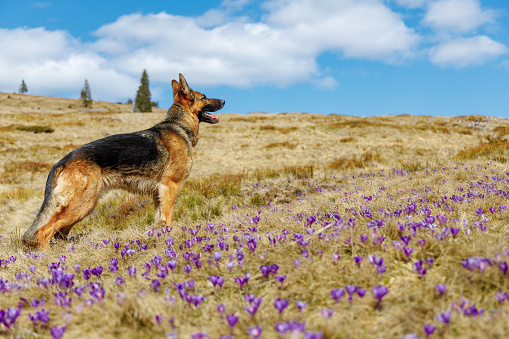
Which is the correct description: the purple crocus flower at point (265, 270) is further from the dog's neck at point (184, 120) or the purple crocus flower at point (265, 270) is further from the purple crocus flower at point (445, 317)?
the dog's neck at point (184, 120)

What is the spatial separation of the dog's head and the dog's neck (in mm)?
115

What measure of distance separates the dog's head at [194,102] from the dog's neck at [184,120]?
0.11 metres

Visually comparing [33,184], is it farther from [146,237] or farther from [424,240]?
[424,240]

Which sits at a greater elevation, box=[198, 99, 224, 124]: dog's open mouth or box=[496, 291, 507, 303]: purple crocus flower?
box=[198, 99, 224, 124]: dog's open mouth

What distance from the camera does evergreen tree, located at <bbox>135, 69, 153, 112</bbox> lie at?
83.7 m

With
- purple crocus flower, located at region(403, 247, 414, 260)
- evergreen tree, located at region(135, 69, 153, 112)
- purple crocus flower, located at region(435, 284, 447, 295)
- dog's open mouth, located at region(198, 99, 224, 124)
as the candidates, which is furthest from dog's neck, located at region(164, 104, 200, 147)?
evergreen tree, located at region(135, 69, 153, 112)

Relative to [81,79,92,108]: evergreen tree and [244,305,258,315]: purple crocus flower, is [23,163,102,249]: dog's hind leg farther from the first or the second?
[81,79,92,108]: evergreen tree

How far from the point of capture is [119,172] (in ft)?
17.0

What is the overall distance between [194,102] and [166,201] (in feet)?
8.37

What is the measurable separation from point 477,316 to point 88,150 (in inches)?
207

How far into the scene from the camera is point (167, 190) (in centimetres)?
577

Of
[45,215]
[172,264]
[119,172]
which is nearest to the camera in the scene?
[172,264]

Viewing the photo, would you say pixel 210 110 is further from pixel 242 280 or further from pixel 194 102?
pixel 242 280

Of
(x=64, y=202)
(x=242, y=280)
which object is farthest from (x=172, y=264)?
(x=64, y=202)
